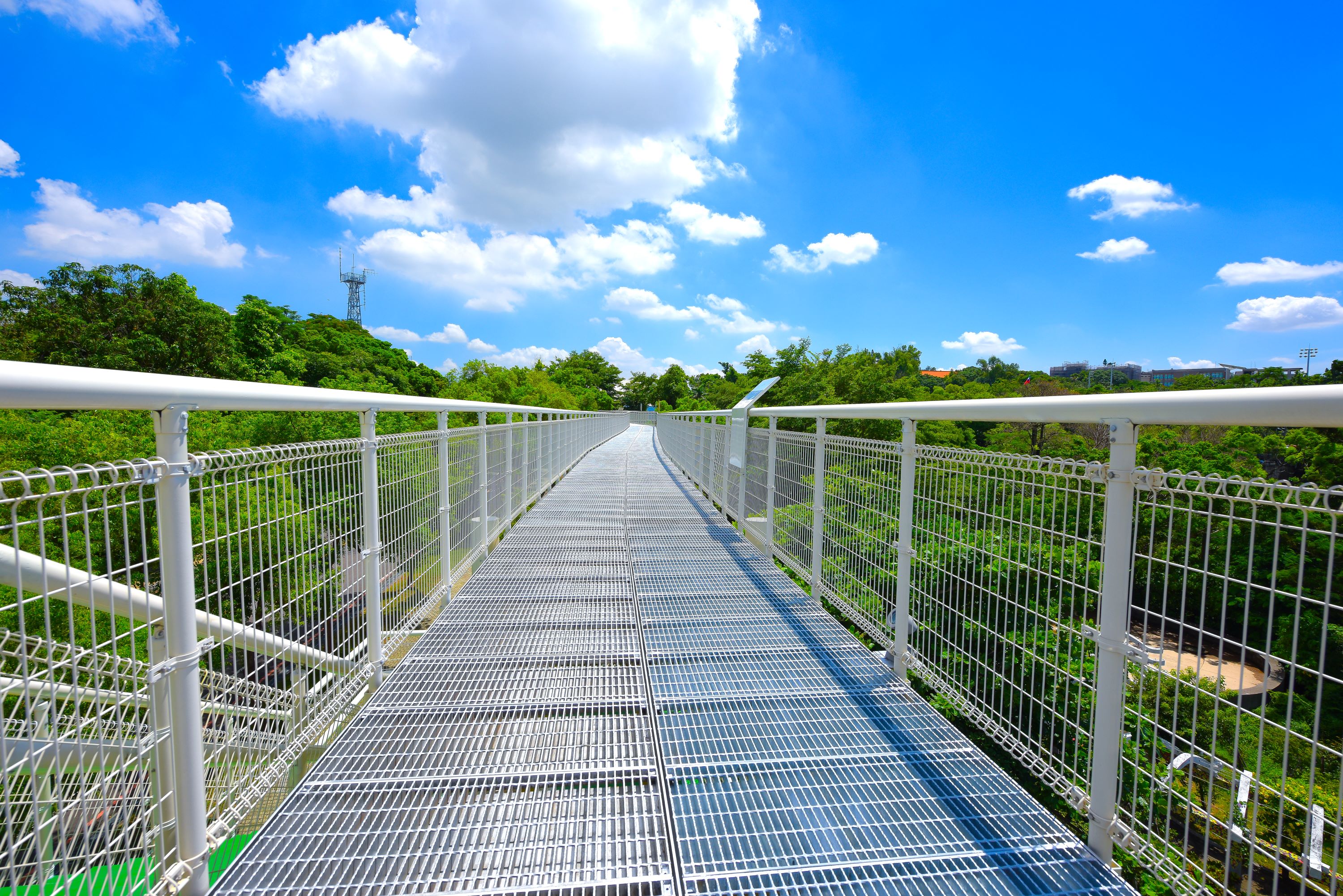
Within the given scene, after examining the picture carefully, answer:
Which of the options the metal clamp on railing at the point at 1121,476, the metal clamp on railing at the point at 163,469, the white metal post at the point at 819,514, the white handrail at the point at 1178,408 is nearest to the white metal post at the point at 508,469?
the white metal post at the point at 819,514

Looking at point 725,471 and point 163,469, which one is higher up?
point 163,469

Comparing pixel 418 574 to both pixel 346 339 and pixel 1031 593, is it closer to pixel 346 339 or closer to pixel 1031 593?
pixel 1031 593

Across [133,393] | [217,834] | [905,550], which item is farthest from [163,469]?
Answer: [905,550]

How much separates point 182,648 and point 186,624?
70 millimetres

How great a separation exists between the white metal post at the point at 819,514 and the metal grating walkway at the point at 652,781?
0.39m

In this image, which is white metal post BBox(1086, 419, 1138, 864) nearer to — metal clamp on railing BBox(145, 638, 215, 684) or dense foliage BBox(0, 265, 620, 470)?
metal clamp on railing BBox(145, 638, 215, 684)

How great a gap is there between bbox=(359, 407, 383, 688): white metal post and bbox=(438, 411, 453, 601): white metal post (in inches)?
37.9

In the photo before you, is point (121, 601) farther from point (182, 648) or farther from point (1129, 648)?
point (1129, 648)

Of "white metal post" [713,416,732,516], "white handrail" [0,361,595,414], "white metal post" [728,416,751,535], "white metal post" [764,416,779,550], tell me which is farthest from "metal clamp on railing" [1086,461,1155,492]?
"white metal post" [713,416,732,516]

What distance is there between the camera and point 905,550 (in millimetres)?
3389

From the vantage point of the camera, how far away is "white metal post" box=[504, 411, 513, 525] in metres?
6.44

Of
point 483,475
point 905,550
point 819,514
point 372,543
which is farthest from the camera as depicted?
point 483,475

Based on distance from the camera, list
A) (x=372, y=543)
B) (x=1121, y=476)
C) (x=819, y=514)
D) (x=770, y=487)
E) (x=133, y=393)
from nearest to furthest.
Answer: (x=133, y=393) < (x=1121, y=476) < (x=372, y=543) < (x=819, y=514) < (x=770, y=487)

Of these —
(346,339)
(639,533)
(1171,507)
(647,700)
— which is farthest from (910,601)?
(346,339)
